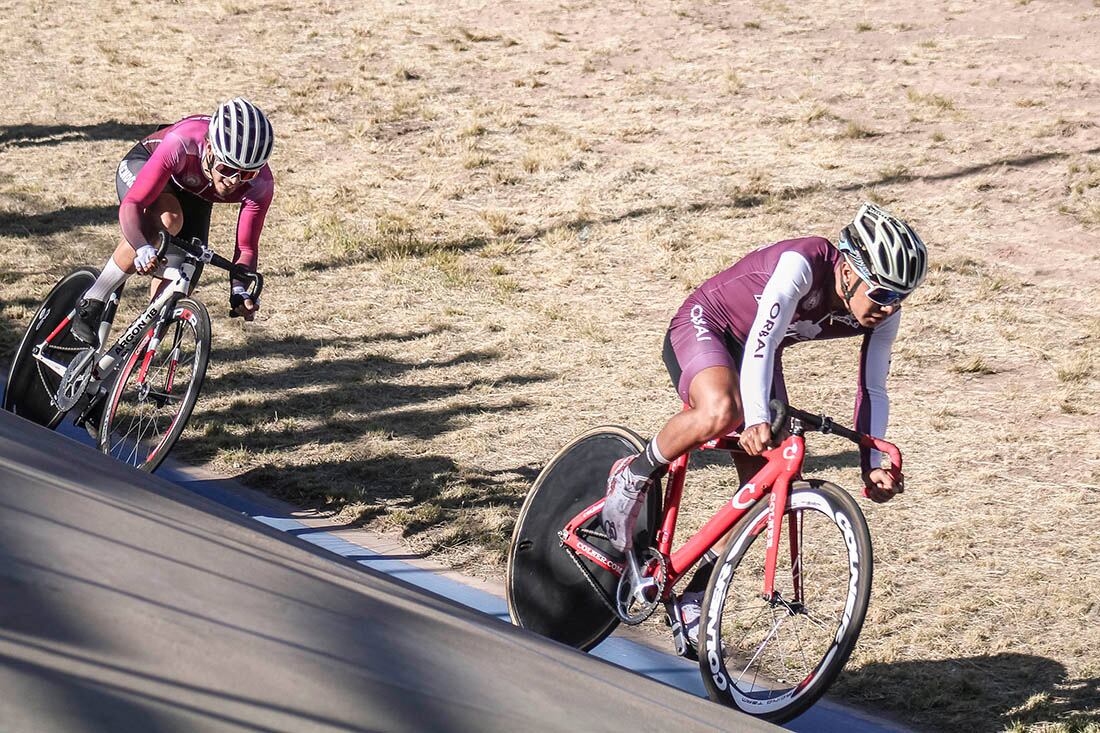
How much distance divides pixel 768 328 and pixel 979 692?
1.73 m

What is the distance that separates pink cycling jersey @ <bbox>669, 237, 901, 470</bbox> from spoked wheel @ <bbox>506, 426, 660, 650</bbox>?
60 centimetres

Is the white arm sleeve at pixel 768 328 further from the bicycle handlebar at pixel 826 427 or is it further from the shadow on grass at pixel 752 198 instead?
the shadow on grass at pixel 752 198

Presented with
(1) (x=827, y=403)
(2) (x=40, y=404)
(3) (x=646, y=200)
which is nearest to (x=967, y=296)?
(1) (x=827, y=403)

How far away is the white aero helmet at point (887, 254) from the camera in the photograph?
3912mm

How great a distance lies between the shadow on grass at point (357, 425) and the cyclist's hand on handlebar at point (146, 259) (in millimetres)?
1415

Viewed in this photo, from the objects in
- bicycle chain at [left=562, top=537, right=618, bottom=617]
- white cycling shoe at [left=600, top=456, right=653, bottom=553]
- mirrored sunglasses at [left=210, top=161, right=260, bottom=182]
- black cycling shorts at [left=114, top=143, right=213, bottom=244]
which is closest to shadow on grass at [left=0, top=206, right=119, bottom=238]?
black cycling shorts at [left=114, top=143, right=213, bottom=244]

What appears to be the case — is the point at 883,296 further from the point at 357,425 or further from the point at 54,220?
the point at 54,220

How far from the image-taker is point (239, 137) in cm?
550

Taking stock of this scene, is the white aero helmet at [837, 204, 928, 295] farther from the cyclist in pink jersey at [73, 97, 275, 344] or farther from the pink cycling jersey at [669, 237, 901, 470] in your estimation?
the cyclist in pink jersey at [73, 97, 275, 344]

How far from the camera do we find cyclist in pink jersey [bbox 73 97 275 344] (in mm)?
5531

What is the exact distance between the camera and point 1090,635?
498 centimetres

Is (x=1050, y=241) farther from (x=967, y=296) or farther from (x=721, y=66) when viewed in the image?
(x=721, y=66)

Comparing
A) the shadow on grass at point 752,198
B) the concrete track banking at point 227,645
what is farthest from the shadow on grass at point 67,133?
the concrete track banking at point 227,645

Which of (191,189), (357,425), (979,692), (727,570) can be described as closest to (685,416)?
(727,570)
